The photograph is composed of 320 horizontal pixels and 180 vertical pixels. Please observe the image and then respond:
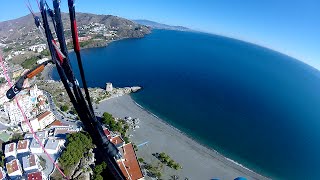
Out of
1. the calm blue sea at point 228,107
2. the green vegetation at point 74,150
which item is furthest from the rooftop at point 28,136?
the calm blue sea at point 228,107

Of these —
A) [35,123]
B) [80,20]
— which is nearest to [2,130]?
[35,123]

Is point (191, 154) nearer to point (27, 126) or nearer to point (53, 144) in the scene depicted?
point (53, 144)

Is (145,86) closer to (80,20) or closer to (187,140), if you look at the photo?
(187,140)

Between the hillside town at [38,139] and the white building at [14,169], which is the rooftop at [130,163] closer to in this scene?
the hillside town at [38,139]

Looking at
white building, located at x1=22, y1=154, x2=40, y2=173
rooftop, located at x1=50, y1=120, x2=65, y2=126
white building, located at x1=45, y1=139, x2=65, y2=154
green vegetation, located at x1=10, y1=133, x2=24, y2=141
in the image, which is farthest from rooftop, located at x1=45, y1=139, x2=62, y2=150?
rooftop, located at x1=50, y1=120, x2=65, y2=126

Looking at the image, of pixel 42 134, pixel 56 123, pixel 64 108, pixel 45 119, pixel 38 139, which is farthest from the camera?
pixel 64 108

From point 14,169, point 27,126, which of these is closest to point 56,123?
point 27,126
